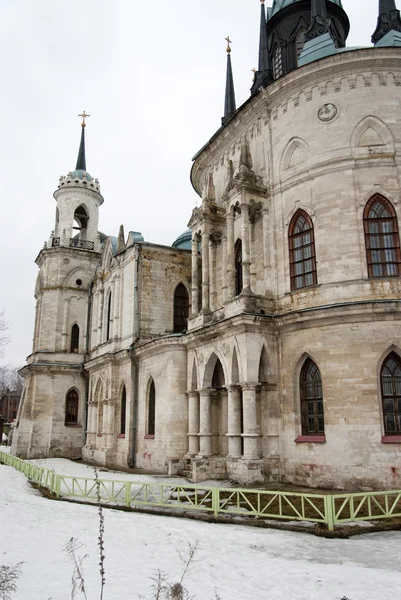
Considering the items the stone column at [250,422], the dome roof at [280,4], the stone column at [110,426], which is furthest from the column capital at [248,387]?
the dome roof at [280,4]

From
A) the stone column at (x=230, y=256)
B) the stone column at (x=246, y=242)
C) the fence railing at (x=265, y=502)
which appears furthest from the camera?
the stone column at (x=230, y=256)

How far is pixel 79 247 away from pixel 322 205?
23583mm

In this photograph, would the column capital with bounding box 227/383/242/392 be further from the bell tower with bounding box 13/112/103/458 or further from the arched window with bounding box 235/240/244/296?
the bell tower with bounding box 13/112/103/458

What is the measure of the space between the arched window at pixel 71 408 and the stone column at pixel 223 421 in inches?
649

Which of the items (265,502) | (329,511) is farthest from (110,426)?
(329,511)

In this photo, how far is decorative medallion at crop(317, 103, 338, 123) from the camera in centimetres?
1855

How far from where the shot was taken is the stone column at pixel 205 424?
65.9 ft

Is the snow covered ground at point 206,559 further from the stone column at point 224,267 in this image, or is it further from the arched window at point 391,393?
the stone column at point 224,267

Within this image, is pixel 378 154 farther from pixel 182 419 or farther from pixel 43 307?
pixel 43 307

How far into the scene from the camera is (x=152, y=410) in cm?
2523

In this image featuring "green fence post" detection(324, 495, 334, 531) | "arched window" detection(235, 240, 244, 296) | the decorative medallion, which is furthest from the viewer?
"arched window" detection(235, 240, 244, 296)

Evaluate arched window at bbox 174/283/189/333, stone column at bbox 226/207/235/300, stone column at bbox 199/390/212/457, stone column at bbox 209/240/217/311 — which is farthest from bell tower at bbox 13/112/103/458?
stone column at bbox 226/207/235/300

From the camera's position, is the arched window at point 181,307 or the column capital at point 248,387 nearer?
the column capital at point 248,387

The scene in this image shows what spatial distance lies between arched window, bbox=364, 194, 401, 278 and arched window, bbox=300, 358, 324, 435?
3.73 meters
